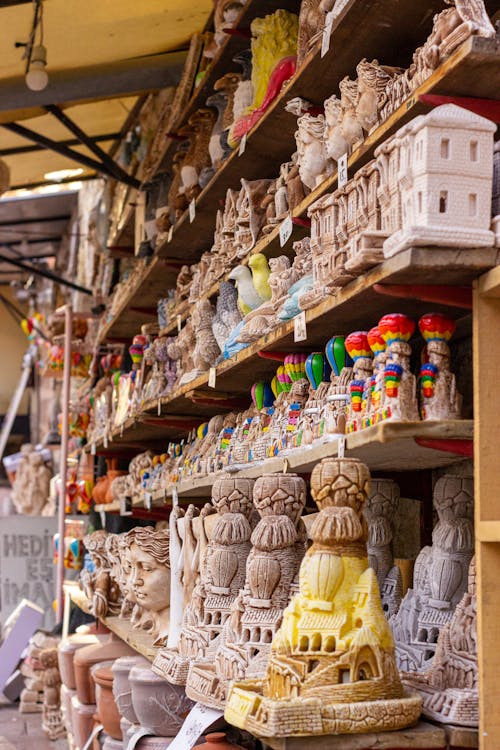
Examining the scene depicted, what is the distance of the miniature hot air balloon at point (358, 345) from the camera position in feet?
9.41

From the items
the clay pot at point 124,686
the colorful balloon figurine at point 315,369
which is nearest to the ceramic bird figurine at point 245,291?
the colorful balloon figurine at point 315,369

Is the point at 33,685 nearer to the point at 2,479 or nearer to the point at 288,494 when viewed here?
the point at 288,494

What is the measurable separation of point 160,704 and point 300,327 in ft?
4.81

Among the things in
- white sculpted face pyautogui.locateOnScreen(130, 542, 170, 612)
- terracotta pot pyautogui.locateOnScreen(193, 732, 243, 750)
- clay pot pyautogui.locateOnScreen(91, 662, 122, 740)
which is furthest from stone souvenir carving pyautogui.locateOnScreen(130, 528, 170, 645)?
terracotta pot pyautogui.locateOnScreen(193, 732, 243, 750)

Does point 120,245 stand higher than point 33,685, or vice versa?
point 120,245

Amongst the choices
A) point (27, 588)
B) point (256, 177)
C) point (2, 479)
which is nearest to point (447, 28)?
point (256, 177)

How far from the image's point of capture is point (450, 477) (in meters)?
2.91

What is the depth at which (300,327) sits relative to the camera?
3.05 meters

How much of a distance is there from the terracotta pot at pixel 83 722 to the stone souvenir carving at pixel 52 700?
1.61 m

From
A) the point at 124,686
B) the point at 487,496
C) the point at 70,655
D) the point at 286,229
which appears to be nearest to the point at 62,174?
the point at 70,655

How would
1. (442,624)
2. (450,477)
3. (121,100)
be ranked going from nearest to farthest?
(442,624) → (450,477) → (121,100)

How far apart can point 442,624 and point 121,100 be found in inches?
245

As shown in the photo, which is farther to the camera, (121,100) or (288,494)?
(121,100)

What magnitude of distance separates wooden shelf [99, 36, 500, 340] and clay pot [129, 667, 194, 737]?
5.11ft
